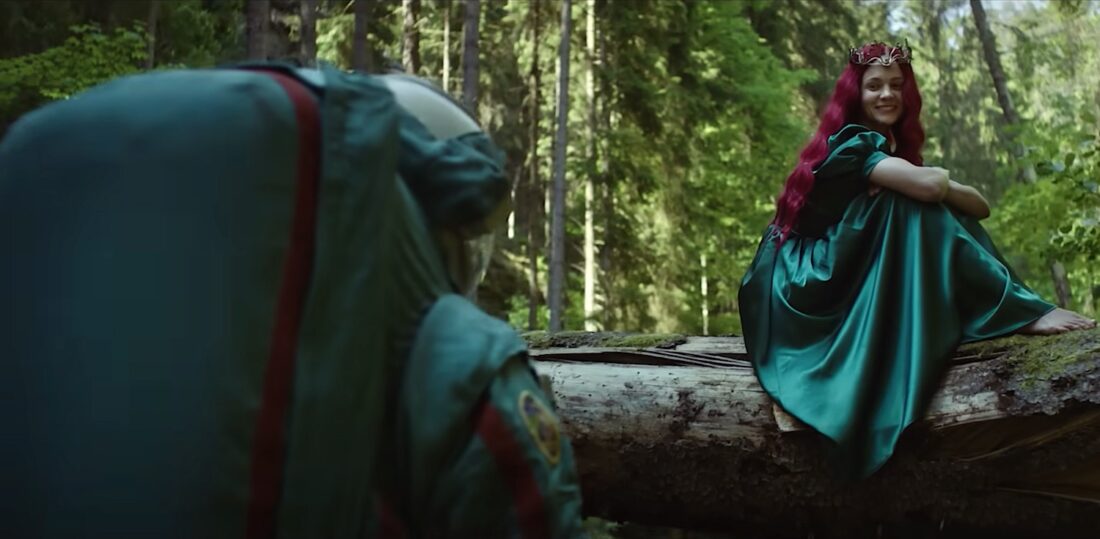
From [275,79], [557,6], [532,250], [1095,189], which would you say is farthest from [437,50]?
[275,79]

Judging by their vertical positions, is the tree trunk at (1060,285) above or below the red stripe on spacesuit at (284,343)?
below

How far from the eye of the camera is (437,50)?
13500 millimetres

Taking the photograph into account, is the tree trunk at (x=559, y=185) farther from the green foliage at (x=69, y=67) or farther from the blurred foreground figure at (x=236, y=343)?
the blurred foreground figure at (x=236, y=343)

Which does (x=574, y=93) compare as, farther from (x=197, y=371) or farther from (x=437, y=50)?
(x=197, y=371)

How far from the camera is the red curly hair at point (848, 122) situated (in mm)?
3340

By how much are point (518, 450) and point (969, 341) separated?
2351mm

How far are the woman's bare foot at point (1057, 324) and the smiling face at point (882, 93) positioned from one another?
0.95 metres

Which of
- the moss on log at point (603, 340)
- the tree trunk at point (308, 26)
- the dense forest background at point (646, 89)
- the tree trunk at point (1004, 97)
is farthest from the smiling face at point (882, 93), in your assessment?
the tree trunk at point (1004, 97)

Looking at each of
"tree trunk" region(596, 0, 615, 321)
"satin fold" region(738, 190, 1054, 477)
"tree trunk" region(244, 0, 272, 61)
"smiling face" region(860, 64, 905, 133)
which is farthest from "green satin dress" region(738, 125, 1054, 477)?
"tree trunk" region(596, 0, 615, 321)

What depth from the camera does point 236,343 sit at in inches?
37.0

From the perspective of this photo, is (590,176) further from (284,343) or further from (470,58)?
(284,343)

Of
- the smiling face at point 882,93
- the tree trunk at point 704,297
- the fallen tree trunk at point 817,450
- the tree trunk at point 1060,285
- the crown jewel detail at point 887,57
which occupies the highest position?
the crown jewel detail at point 887,57

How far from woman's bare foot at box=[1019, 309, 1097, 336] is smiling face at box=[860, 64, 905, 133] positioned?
37.3 inches

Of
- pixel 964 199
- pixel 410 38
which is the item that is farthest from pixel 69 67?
pixel 964 199
